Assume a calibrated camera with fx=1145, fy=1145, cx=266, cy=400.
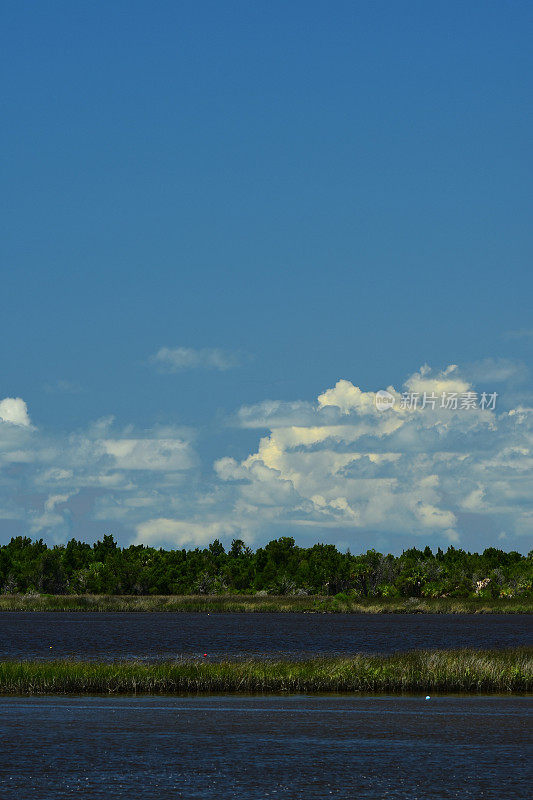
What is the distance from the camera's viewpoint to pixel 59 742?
33469 mm

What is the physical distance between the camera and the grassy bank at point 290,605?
175875mm

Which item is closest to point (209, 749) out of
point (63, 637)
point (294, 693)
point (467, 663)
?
point (294, 693)

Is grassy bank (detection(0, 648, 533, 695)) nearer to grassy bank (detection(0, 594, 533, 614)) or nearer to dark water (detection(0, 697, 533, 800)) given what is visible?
dark water (detection(0, 697, 533, 800))

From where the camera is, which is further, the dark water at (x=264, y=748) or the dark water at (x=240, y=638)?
the dark water at (x=240, y=638)

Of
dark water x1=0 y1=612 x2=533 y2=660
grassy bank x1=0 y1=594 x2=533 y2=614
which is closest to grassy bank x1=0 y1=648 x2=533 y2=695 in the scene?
dark water x1=0 y1=612 x2=533 y2=660

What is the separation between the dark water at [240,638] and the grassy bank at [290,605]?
29.5m

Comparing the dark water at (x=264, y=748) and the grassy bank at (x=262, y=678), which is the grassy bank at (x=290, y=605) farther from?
the dark water at (x=264, y=748)

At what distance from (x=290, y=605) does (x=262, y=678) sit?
477 ft

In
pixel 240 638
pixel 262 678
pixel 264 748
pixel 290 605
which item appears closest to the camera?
pixel 264 748

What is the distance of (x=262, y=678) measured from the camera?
47719mm

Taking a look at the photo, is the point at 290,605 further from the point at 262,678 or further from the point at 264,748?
the point at 264,748

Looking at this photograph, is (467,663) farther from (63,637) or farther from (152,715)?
(63,637)

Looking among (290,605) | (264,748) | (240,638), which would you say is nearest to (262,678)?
(264,748)

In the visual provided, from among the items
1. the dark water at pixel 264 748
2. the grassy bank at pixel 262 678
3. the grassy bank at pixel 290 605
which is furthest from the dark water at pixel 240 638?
the grassy bank at pixel 290 605
